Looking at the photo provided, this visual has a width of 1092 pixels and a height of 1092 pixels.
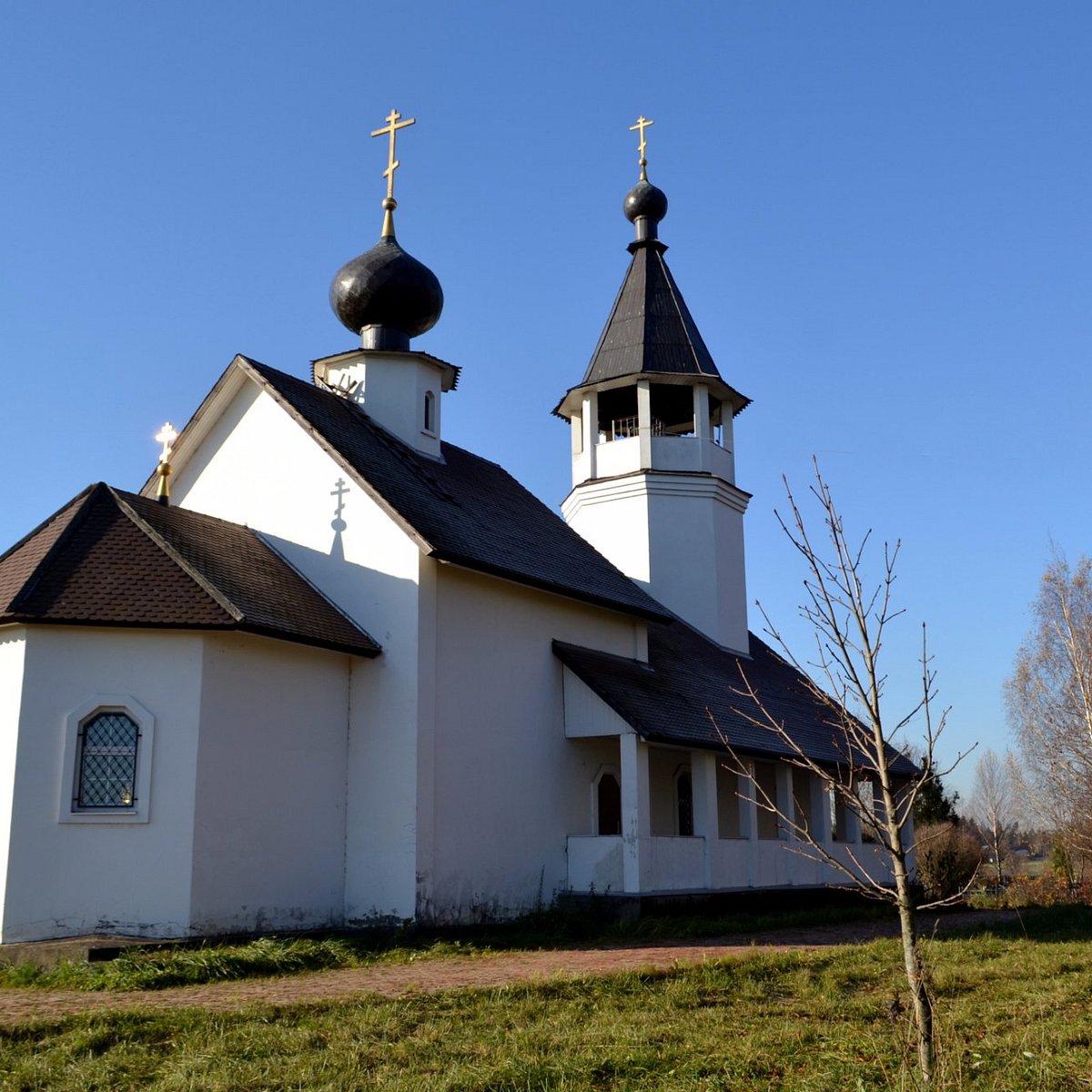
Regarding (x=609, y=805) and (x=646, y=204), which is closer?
(x=609, y=805)

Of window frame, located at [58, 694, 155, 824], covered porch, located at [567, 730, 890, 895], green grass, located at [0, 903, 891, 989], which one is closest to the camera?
green grass, located at [0, 903, 891, 989]

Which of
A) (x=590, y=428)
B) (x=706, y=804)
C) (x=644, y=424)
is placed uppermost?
(x=590, y=428)

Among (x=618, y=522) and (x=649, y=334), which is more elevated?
(x=649, y=334)

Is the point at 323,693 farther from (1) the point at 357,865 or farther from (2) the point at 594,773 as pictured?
(2) the point at 594,773

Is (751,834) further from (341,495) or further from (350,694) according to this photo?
(341,495)

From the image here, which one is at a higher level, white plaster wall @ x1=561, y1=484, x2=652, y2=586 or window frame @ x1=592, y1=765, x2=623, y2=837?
white plaster wall @ x1=561, y1=484, x2=652, y2=586

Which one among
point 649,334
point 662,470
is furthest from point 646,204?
point 662,470

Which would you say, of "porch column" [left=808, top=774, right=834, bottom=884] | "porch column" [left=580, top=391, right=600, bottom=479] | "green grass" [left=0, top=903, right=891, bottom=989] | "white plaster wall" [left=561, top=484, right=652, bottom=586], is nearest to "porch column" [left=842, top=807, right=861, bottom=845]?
"porch column" [left=808, top=774, right=834, bottom=884]

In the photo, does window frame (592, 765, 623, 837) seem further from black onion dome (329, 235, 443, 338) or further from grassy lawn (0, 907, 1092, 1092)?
black onion dome (329, 235, 443, 338)

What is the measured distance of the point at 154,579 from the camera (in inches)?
561

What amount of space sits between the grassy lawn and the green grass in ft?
8.79

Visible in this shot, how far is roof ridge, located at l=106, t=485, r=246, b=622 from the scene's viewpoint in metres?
13.9

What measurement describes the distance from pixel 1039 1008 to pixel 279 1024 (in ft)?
18.8

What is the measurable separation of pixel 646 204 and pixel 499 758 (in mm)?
16351
